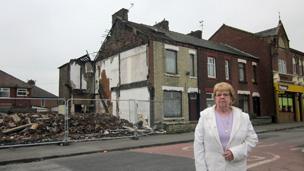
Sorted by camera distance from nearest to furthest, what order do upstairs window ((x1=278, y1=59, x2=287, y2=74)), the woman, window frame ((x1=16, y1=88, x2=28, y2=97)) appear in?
the woman → upstairs window ((x1=278, y1=59, x2=287, y2=74)) → window frame ((x1=16, y1=88, x2=28, y2=97))

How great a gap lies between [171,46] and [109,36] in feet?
24.0

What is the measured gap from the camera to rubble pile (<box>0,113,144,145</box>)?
17000mm

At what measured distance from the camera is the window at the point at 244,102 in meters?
32.0

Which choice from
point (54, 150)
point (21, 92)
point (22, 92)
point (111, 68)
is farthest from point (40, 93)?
point (54, 150)

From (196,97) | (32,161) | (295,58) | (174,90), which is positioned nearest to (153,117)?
(174,90)

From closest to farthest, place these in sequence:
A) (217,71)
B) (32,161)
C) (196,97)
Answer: (32,161), (196,97), (217,71)

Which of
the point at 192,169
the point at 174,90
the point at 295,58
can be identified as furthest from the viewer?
the point at 295,58

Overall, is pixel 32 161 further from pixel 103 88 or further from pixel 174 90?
pixel 103 88

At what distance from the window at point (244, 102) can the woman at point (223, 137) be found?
1134 inches

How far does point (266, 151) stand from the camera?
43.2 feet

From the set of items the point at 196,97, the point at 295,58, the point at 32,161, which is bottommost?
the point at 32,161

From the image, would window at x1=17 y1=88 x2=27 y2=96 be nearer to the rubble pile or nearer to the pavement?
the rubble pile

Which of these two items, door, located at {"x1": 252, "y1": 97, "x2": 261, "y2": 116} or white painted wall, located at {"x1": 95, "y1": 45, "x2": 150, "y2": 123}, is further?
door, located at {"x1": 252, "y1": 97, "x2": 261, "y2": 116}

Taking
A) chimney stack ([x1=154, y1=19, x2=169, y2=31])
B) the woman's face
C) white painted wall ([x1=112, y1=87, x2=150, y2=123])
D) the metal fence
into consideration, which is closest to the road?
the metal fence
